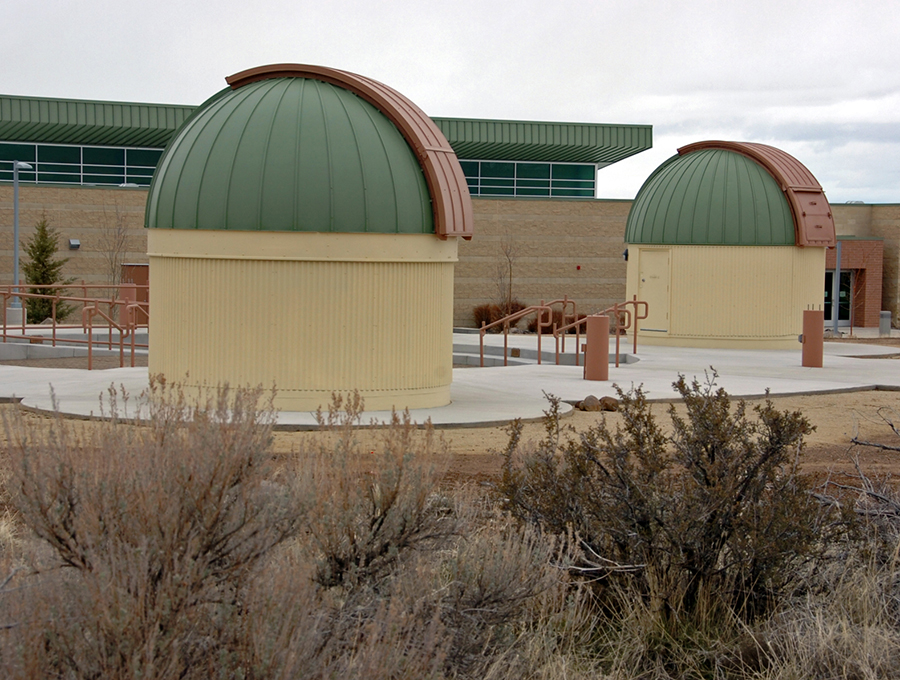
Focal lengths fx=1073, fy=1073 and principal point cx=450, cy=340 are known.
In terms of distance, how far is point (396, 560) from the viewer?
4898 mm

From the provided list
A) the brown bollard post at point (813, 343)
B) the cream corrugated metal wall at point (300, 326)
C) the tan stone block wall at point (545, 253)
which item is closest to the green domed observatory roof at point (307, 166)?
the cream corrugated metal wall at point (300, 326)

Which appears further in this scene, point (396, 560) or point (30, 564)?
point (396, 560)

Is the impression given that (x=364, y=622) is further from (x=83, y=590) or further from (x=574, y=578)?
(x=574, y=578)

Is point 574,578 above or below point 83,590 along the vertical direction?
below

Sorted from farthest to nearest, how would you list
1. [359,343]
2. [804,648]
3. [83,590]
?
1. [359,343]
2. [804,648]
3. [83,590]

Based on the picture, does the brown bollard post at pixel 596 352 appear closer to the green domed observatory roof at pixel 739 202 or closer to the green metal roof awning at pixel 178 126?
the green domed observatory roof at pixel 739 202

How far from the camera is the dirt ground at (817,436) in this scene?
968cm

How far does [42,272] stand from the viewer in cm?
3231

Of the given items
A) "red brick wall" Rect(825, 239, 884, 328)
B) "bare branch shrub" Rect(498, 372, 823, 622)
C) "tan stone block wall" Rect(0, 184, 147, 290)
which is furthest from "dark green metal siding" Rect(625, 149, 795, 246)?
"bare branch shrub" Rect(498, 372, 823, 622)

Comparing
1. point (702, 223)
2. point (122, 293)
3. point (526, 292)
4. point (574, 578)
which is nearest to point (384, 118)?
point (574, 578)

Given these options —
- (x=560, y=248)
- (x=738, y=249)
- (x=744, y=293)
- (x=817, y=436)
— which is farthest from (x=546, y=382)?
(x=560, y=248)

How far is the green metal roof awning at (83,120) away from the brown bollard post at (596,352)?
24358mm

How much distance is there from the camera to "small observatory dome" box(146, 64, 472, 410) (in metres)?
12.5

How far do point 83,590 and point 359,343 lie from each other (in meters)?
9.08
